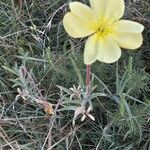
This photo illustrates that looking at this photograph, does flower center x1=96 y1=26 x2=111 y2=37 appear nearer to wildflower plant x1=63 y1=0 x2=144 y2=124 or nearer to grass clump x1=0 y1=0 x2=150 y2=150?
wildflower plant x1=63 y1=0 x2=144 y2=124

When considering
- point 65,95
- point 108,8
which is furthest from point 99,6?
point 65,95

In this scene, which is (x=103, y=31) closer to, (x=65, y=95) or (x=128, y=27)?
(x=128, y=27)

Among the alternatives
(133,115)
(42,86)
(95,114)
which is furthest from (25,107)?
(133,115)

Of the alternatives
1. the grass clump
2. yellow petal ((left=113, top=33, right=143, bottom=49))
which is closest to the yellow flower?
yellow petal ((left=113, top=33, right=143, bottom=49))

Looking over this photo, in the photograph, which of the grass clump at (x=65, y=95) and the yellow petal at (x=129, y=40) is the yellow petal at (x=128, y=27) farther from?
the grass clump at (x=65, y=95)

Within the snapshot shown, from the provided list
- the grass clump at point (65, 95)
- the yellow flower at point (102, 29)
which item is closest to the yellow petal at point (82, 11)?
the yellow flower at point (102, 29)
